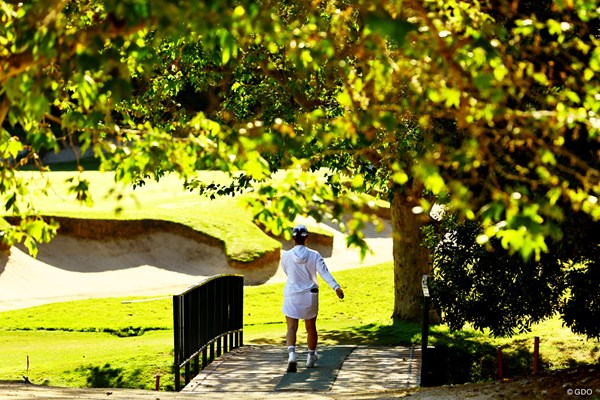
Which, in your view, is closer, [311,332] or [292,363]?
[292,363]

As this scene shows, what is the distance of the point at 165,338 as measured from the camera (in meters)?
23.5

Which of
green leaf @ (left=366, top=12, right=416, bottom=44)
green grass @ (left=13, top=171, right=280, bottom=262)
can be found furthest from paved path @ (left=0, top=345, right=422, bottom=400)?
green grass @ (left=13, top=171, right=280, bottom=262)

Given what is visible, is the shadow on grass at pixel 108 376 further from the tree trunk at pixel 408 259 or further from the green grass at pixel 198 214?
the green grass at pixel 198 214

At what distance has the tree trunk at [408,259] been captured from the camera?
896 inches

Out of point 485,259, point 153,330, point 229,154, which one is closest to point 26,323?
point 153,330

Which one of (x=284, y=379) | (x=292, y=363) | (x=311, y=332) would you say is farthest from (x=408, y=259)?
(x=284, y=379)

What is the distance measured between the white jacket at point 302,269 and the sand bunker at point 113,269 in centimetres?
1618

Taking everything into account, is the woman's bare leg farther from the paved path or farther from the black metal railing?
the black metal railing

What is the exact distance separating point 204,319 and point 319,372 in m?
1.87

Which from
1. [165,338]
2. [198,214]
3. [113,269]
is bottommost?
[165,338]

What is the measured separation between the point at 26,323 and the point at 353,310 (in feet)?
27.2

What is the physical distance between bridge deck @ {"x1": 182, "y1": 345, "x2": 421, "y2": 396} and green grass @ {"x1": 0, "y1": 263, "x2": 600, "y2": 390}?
1.76 m

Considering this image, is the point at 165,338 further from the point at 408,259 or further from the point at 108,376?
the point at 108,376

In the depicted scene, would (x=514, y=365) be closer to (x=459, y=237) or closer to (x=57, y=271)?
(x=459, y=237)
